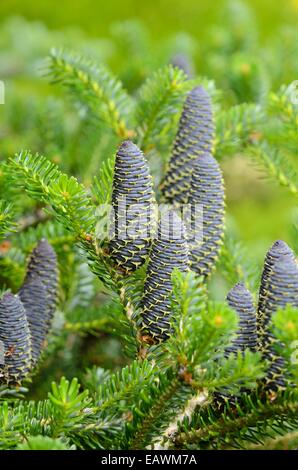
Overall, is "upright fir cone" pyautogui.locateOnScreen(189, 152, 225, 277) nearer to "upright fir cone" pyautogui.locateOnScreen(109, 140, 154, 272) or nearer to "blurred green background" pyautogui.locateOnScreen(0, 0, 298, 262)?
"upright fir cone" pyautogui.locateOnScreen(109, 140, 154, 272)

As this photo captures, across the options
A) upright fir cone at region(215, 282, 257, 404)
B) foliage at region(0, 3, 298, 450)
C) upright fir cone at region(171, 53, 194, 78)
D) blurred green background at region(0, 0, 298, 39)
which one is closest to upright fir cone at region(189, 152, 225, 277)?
foliage at region(0, 3, 298, 450)

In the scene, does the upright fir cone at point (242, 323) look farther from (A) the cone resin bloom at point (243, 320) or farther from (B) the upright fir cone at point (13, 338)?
(B) the upright fir cone at point (13, 338)

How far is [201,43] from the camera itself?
187cm

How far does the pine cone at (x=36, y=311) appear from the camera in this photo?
740mm

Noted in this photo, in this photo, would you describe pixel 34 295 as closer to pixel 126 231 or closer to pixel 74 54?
pixel 126 231

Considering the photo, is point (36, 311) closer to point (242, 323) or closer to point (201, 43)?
point (242, 323)

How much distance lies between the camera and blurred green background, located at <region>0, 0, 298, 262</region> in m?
1.43

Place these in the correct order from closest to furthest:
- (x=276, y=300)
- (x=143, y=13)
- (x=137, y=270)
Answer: (x=276, y=300), (x=137, y=270), (x=143, y=13)

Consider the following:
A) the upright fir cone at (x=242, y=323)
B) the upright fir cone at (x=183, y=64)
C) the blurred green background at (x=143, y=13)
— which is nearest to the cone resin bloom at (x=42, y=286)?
the upright fir cone at (x=242, y=323)

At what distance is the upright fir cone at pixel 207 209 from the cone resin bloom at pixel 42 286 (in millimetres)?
163

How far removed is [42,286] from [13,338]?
0.09m

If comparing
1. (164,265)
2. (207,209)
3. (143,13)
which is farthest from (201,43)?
(164,265)

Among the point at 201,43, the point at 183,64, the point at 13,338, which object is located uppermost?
the point at 201,43
